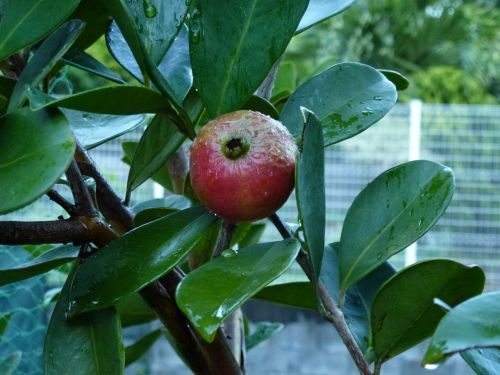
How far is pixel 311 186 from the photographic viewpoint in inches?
17.3

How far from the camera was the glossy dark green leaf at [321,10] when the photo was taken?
23.3 inches

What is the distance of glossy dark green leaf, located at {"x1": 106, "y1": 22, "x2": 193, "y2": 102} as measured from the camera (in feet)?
1.85

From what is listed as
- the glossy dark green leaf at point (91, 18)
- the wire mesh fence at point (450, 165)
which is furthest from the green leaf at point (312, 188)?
the wire mesh fence at point (450, 165)

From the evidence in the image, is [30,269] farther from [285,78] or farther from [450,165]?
[450,165]

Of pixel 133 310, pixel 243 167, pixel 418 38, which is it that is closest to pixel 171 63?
Result: pixel 243 167

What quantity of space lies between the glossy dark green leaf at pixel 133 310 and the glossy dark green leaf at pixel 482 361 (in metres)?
0.37

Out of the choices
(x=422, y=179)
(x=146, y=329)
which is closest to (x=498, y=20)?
(x=146, y=329)

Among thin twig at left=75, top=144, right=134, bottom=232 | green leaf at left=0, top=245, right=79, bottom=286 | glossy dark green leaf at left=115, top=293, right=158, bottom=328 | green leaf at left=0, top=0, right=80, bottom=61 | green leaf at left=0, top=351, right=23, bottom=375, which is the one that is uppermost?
green leaf at left=0, top=0, right=80, bottom=61

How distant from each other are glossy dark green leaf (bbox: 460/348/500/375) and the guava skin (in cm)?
14

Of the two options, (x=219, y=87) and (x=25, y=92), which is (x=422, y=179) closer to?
(x=219, y=87)

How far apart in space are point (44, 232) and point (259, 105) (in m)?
0.17

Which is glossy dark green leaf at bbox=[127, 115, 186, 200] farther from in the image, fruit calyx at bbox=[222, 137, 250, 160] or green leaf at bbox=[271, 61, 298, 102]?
green leaf at bbox=[271, 61, 298, 102]

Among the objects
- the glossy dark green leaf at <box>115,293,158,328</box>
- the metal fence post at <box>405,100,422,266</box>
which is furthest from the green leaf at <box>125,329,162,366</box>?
the metal fence post at <box>405,100,422,266</box>

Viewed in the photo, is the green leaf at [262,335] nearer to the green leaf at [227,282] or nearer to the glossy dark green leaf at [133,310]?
the glossy dark green leaf at [133,310]
